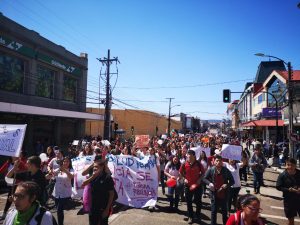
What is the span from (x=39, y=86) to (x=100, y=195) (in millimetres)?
22743

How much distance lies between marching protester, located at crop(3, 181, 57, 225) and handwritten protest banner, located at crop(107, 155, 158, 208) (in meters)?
5.21

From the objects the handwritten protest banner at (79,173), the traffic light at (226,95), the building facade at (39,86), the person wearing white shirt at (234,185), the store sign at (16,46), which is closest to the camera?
the person wearing white shirt at (234,185)

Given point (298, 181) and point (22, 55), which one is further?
point (22, 55)

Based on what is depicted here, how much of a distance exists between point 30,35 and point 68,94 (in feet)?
26.6

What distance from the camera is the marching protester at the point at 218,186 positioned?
21.4ft

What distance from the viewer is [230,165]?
27.8 feet

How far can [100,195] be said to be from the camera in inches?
187

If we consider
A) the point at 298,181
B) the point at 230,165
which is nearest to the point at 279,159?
the point at 230,165

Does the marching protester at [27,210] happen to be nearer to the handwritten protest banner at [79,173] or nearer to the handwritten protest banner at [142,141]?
the handwritten protest banner at [79,173]

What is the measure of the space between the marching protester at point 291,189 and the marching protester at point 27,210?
4962mm

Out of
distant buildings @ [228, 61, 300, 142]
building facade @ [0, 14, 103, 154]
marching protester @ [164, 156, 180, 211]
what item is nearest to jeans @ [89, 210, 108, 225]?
marching protester @ [164, 156, 180, 211]

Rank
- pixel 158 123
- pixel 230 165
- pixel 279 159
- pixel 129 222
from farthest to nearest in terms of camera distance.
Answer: pixel 158 123
pixel 279 159
pixel 230 165
pixel 129 222

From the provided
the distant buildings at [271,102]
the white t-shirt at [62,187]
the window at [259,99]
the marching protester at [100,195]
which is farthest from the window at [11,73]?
Answer: the window at [259,99]

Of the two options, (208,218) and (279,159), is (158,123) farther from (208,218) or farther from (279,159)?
(208,218)
